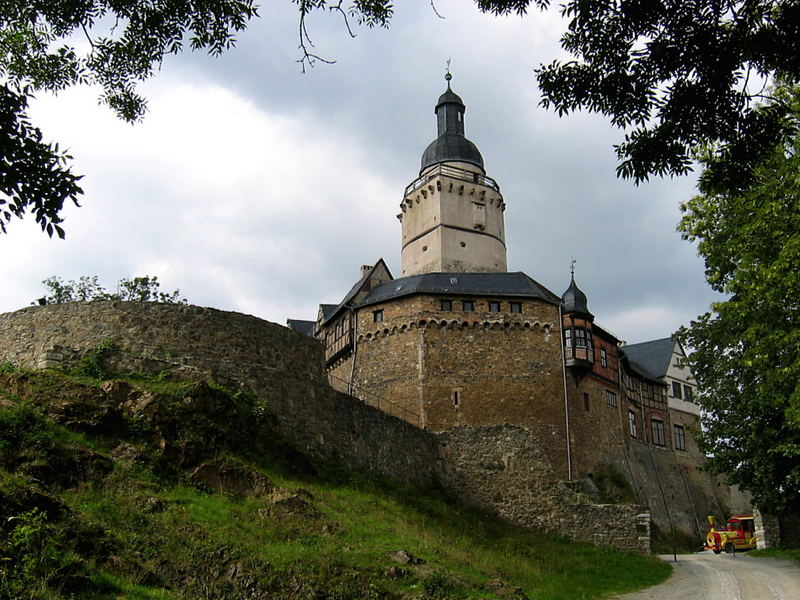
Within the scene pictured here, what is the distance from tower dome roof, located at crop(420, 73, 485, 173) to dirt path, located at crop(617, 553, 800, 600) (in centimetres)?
2692

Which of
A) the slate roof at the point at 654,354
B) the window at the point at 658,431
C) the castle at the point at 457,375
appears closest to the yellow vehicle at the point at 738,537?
the castle at the point at 457,375

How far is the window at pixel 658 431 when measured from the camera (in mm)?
44906

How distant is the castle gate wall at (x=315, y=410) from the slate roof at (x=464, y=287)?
5.90 metres

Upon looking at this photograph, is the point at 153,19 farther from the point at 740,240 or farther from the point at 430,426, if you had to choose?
the point at 430,426

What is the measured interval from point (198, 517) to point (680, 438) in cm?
3731

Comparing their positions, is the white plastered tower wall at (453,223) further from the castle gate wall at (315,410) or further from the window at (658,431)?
the castle gate wall at (315,410)

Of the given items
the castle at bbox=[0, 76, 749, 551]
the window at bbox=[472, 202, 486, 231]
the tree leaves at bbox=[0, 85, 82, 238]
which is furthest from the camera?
the window at bbox=[472, 202, 486, 231]

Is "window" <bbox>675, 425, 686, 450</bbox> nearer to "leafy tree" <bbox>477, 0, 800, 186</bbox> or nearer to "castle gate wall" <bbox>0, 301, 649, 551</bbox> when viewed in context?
"castle gate wall" <bbox>0, 301, 649, 551</bbox>

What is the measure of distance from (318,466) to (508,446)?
10.9m

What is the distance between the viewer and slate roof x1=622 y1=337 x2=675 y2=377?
1921 inches

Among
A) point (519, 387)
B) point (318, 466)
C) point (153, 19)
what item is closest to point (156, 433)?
point (318, 466)

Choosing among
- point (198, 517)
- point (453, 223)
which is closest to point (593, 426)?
point (453, 223)

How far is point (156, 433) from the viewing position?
18.7 meters

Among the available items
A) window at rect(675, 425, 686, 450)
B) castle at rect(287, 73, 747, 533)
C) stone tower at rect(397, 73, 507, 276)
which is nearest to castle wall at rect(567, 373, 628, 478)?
castle at rect(287, 73, 747, 533)
